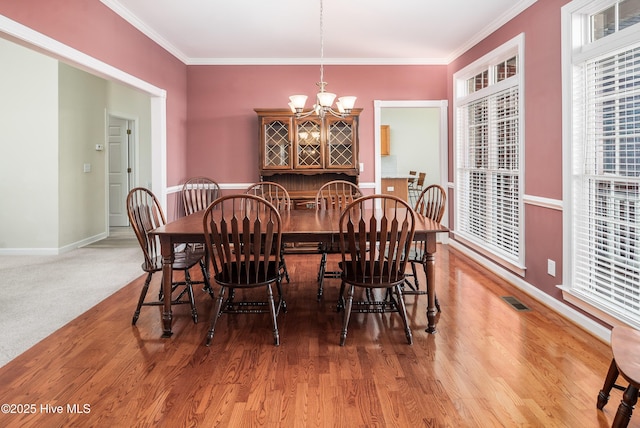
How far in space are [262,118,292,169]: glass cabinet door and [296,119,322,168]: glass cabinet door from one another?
0.42 ft

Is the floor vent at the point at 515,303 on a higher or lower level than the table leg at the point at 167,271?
lower

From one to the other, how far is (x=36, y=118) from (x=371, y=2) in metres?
4.31

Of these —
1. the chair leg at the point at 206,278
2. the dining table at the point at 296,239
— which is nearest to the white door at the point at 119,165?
the chair leg at the point at 206,278

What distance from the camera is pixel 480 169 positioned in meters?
5.00

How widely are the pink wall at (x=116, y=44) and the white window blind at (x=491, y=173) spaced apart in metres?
3.59

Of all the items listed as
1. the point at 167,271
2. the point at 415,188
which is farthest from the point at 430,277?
the point at 415,188

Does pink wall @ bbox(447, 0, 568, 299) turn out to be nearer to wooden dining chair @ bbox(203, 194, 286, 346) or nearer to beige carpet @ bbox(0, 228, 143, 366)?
wooden dining chair @ bbox(203, 194, 286, 346)

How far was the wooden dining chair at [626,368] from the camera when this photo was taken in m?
1.55

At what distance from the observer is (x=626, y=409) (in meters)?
1.59

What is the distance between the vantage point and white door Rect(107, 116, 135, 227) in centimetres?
769

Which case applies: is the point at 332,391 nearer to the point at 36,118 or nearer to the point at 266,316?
the point at 266,316

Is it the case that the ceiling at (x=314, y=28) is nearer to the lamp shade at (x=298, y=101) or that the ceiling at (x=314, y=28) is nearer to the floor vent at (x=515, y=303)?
the lamp shade at (x=298, y=101)

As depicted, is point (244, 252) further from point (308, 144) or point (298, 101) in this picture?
point (308, 144)

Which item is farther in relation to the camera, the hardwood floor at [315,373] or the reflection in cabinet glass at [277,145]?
the reflection in cabinet glass at [277,145]
